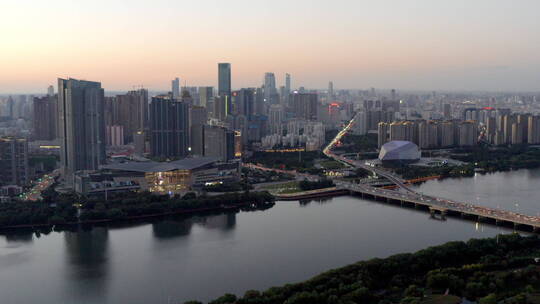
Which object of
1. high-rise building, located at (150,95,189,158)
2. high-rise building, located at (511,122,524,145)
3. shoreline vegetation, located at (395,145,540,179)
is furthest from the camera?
high-rise building, located at (511,122,524,145)

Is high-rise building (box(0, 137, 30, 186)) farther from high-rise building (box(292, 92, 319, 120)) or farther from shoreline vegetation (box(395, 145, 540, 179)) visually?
high-rise building (box(292, 92, 319, 120))

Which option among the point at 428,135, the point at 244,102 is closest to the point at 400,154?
the point at 428,135

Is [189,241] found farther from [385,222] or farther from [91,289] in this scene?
[385,222]

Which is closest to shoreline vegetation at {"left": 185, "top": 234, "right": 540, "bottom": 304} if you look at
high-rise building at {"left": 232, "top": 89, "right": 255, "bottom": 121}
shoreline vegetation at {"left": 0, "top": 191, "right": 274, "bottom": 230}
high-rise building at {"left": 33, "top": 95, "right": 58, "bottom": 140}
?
shoreline vegetation at {"left": 0, "top": 191, "right": 274, "bottom": 230}

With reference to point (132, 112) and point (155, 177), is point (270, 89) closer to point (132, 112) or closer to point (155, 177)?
point (132, 112)

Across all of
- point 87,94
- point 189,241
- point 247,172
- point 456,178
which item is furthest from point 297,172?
point 189,241
